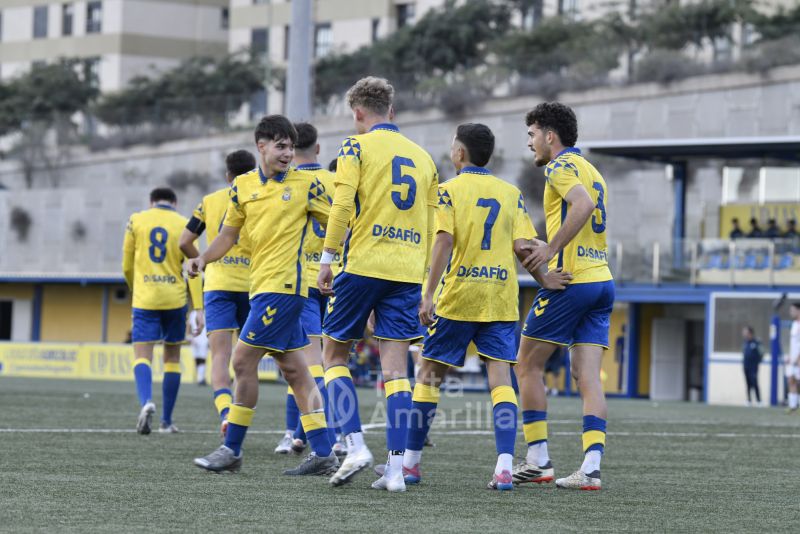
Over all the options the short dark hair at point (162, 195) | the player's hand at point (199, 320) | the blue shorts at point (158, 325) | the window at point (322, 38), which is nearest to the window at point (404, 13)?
the window at point (322, 38)

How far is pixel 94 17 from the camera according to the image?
228 ft

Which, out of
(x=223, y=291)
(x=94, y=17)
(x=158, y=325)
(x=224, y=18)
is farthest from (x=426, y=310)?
(x=224, y=18)

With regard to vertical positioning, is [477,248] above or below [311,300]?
above

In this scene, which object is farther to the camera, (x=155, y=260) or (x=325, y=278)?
(x=155, y=260)

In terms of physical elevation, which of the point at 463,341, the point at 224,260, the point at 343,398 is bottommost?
the point at 343,398

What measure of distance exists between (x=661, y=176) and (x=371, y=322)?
36.5m

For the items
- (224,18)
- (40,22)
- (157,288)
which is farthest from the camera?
(40,22)

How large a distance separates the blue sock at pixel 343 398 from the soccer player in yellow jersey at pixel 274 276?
402 millimetres

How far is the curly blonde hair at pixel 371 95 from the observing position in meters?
8.38

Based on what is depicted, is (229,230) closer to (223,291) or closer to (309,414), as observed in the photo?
(309,414)

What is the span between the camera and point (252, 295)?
862cm

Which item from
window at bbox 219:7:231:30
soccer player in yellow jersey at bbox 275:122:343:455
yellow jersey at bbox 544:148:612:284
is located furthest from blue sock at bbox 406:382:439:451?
window at bbox 219:7:231:30

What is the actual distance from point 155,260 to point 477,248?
5162 mm

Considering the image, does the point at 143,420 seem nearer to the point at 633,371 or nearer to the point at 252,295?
the point at 252,295
